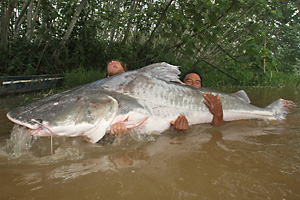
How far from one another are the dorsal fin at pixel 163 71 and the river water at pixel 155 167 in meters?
0.78

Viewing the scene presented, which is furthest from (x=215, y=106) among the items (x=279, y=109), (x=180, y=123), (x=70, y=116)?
(x=70, y=116)

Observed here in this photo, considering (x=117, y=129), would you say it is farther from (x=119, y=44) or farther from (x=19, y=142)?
(x=119, y=44)

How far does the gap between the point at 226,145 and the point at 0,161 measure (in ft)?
6.96

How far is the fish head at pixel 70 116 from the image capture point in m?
1.67

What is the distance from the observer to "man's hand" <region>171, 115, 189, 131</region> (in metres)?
2.53

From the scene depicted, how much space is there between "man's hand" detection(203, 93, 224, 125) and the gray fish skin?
0.19ft

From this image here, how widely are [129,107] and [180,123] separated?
2.51 ft

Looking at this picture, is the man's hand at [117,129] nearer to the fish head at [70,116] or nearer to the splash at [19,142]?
the fish head at [70,116]

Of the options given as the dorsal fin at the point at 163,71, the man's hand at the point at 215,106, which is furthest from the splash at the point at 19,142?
the man's hand at the point at 215,106

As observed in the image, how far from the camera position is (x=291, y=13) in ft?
31.6

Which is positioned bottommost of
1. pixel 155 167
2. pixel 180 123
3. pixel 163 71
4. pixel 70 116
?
pixel 155 167

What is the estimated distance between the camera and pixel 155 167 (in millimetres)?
1626

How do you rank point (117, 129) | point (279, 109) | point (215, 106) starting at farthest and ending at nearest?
point (279, 109) < point (215, 106) < point (117, 129)

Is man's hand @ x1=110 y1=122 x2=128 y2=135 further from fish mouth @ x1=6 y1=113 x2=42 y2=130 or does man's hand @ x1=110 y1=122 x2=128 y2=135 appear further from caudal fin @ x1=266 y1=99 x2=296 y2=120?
caudal fin @ x1=266 y1=99 x2=296 y2=120
